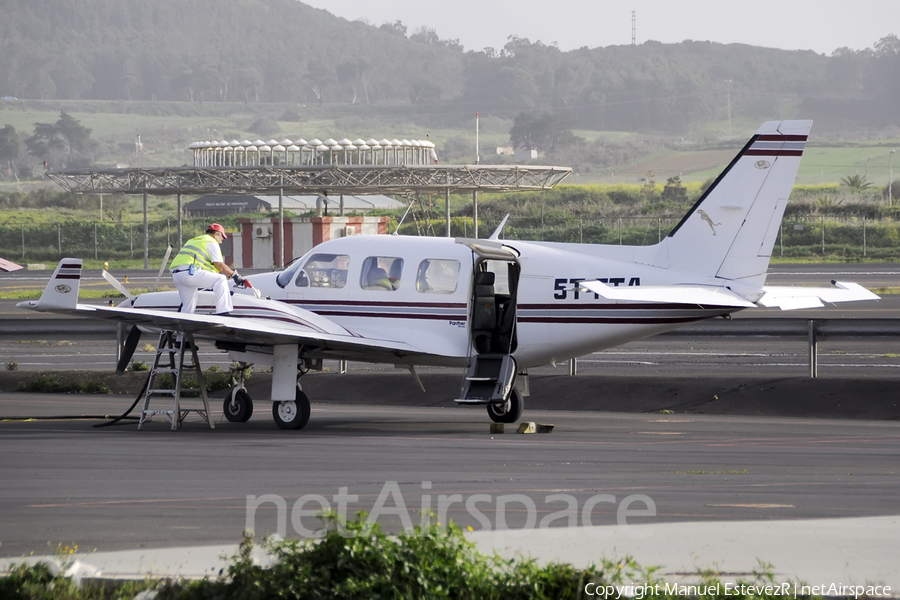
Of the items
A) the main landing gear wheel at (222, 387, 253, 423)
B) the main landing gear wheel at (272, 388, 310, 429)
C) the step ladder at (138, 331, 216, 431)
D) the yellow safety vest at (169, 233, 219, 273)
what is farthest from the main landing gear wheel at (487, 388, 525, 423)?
the yellow safety vest at (169, 233, 219, 273)

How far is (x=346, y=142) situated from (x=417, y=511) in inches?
2145

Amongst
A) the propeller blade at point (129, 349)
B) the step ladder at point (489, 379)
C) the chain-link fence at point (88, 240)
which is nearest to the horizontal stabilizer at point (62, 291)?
Result: the propeller blade at point (129, 349)

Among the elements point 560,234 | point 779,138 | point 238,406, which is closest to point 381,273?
point 238,406

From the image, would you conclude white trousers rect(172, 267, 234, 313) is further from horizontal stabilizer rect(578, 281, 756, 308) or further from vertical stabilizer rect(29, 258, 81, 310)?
horizontal stabilizer rect(578, 281, 756, 308)

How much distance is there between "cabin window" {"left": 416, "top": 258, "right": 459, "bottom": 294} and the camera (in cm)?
1440

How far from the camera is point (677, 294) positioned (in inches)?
509

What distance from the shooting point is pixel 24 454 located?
37.7ft

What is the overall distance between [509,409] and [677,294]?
10.3 ft

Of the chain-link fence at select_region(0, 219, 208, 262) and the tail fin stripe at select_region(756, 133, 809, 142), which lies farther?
the chain-link fence at select_region(0, 219, 208, 262)

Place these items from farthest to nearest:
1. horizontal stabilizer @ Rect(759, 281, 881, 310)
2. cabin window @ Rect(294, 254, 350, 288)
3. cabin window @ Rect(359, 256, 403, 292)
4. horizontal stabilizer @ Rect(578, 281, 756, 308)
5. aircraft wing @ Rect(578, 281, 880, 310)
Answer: cabin window @ Rect(294, 254, 350, 288)
cabin window @ Rect(359, 256, 403, 292)
horizontal stabilizer @ Rect(759, 281, 881, 310)
aircraft wing @ Rect(578, 281, 880, 310)
horizontal stabilizer @ Rect(578, 281, 756, 308)

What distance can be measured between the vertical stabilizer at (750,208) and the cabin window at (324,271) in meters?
4.70

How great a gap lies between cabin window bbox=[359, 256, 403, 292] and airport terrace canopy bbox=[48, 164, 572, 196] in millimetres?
37019

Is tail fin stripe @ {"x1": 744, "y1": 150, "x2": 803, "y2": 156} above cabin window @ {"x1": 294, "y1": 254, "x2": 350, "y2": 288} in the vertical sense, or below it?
above

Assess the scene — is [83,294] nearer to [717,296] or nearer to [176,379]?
[176,379]
